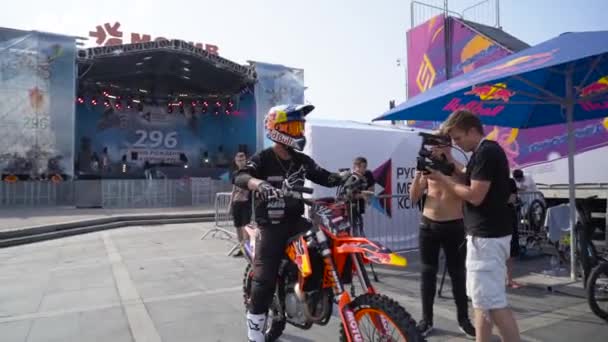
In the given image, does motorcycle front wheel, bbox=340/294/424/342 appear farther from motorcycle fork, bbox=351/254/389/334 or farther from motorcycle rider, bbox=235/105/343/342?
motorcycle rider, bbox=235/105/343/342

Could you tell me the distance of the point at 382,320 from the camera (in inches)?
106

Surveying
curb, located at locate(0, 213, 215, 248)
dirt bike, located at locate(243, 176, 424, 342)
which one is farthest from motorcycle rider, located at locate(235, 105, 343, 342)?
curb, located at locate(0, 213, 215, 248)

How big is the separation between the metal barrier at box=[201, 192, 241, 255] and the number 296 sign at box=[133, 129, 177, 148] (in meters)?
17.6

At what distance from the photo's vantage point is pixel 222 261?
791 cm

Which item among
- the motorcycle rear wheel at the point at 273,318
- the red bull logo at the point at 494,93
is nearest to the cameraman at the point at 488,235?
the motorcycle rear wheel at the point at 273,318

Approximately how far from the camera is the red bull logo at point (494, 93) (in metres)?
5.84

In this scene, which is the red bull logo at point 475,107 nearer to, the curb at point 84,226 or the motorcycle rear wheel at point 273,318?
the motorcycle rear wheel at point 273,318

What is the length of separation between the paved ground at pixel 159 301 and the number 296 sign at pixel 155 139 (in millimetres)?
19442

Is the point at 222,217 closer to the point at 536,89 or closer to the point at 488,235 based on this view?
the point at 536,89

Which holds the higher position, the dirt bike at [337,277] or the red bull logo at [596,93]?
the red bull logo at [596,93]

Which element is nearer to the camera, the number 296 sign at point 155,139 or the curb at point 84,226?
the curb at point 84,226

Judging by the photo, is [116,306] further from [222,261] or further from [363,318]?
[363,318]

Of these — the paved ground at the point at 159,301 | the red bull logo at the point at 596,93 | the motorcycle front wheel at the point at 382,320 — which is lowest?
the paved ground at the point at 159,301

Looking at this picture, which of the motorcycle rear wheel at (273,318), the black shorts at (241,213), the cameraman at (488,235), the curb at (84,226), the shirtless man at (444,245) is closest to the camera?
the cameraman at (488,235)
